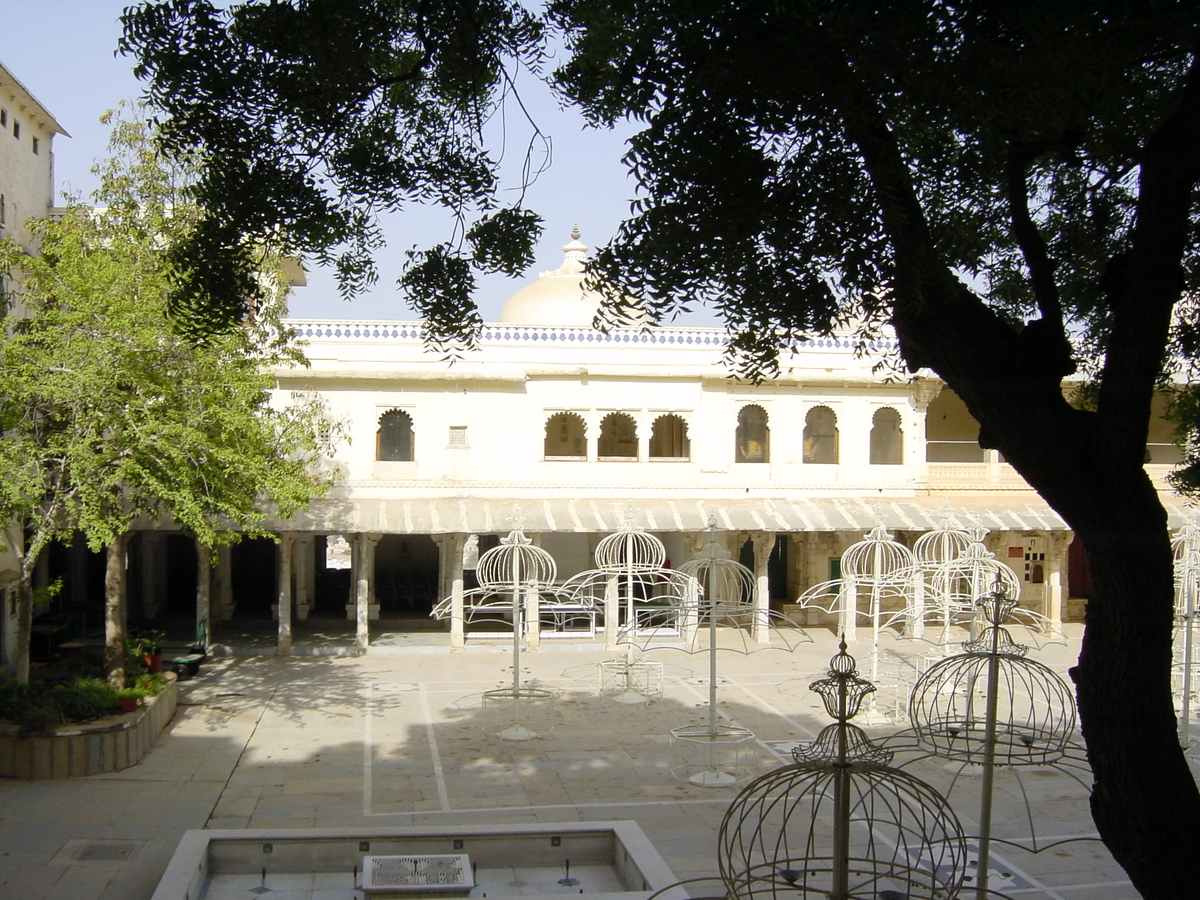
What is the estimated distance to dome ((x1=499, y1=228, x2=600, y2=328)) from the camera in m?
28.4

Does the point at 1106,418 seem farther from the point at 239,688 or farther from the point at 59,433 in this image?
the point at 239,688

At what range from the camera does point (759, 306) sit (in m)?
5.35

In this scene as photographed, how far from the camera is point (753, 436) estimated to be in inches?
1056

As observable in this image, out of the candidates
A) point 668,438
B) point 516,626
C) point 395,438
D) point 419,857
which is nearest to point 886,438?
point 668,438

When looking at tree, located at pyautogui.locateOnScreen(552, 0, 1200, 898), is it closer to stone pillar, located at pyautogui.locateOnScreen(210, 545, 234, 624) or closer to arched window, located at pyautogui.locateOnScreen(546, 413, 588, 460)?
stone pillar, located at pyautogui.locateOnScreen(210, 545, 234, 624)

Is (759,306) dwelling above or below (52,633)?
above

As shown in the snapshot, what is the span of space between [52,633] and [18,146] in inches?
308

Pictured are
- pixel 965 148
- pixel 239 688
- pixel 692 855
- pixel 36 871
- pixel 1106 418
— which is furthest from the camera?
pixel 239 688

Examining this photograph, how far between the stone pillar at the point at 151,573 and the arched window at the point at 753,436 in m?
13.1

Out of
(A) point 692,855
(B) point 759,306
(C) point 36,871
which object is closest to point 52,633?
(C) point 36,871

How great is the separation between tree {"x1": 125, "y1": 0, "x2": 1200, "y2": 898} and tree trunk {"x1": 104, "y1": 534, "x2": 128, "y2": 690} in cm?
1151

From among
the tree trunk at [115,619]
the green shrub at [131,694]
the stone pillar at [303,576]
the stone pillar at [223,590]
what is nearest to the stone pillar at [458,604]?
the stone pillar at [303,576]

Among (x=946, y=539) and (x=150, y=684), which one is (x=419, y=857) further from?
(x=946, y=539)

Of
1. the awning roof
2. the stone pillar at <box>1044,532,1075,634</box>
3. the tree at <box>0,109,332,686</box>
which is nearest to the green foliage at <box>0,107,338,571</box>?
the tree at <box>0,109,332,686</box>
